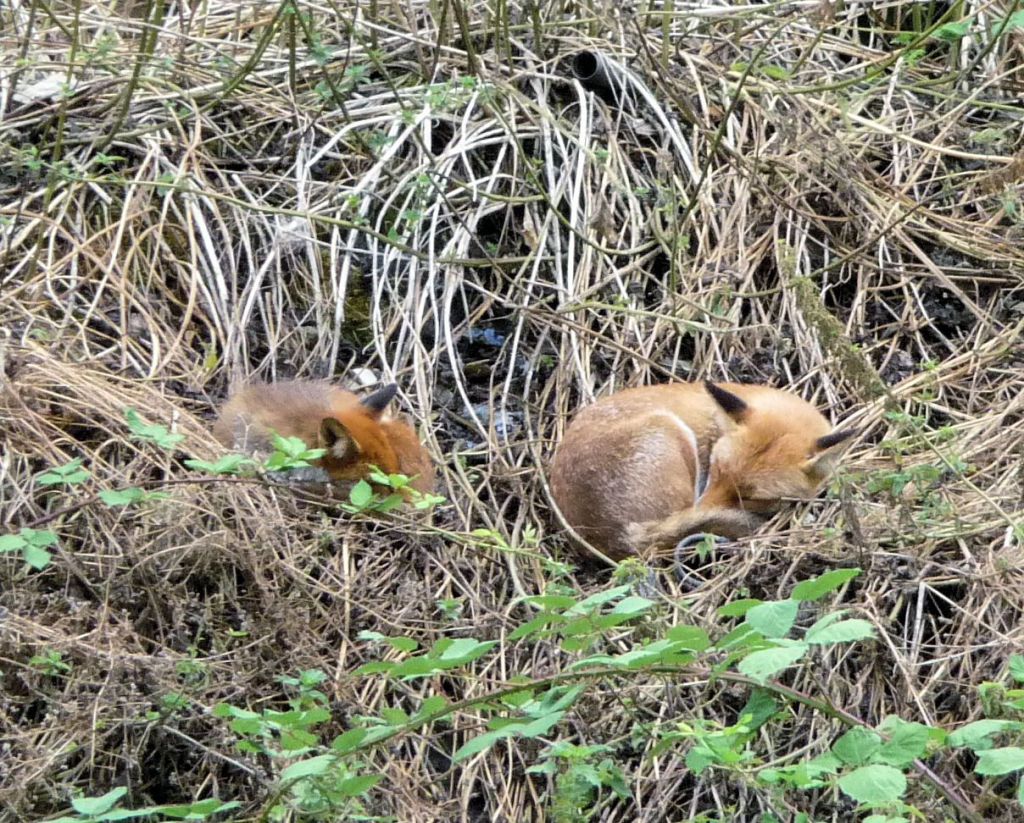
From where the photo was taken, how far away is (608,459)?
6219mm

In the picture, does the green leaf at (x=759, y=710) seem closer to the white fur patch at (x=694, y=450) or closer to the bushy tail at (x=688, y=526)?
the bushy tail at (x=688, y=526)

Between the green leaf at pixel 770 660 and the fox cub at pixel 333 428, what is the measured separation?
9.70ft

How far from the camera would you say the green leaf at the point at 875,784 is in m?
3.25

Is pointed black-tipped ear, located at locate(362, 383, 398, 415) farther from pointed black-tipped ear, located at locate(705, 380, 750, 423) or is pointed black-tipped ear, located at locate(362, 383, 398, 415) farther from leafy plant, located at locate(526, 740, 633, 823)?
leafy plant, located at locate(526, 740, 633, 823)

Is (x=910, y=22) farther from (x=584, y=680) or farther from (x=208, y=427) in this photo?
(x=584, y=680)

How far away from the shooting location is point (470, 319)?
7.23m

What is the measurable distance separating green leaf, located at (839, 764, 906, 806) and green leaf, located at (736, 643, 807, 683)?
300 mm

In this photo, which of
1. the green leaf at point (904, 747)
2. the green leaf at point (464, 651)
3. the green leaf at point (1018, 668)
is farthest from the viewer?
the green leaf at point (1018, 668)

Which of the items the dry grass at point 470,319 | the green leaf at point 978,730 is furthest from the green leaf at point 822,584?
the dry grass at point 470,319

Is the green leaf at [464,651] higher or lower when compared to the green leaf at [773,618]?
lower

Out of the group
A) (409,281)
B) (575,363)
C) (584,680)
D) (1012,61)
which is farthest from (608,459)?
(1012,61)

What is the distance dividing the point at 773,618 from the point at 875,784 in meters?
0.46

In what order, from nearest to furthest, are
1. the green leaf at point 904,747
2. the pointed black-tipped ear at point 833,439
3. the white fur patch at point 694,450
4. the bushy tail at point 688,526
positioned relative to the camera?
the green leaf at point 904,747, the pointed black-tipped ear at point 833,439, the bushy tail at point 688,526, the white fur patch at point 694,450

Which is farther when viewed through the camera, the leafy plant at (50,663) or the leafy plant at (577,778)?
the leafy plant at (50,663)
